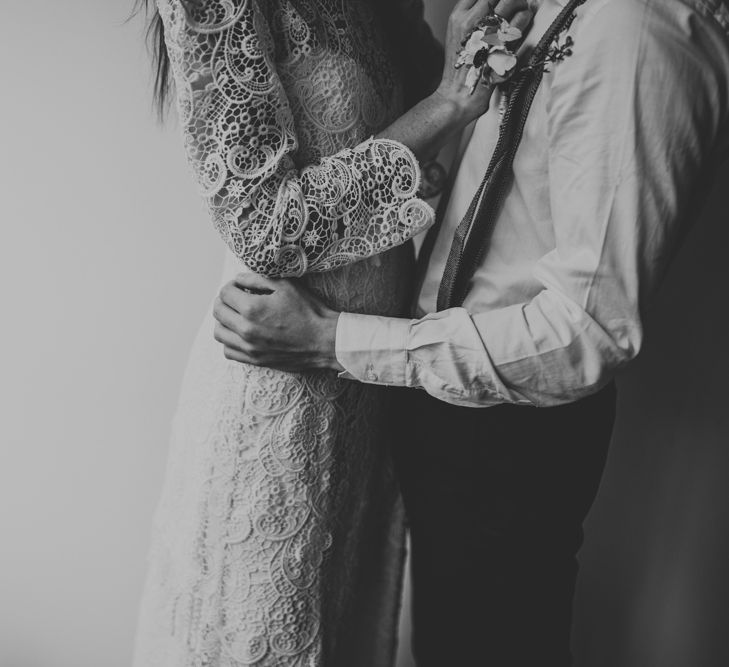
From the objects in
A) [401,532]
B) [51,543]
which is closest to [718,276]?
[401,532]

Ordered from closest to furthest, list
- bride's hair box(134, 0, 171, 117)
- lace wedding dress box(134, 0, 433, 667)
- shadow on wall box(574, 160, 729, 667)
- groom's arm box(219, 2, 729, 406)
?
groom's arm box(219, 2, 729, 406) → lace wedding dress box(134, 0, 433, 667) → bride's hair box(134, 0, 171, 117) → shadow on wall box(574, 160, 729, 667)

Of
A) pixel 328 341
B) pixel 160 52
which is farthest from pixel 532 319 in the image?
pixel 160 52

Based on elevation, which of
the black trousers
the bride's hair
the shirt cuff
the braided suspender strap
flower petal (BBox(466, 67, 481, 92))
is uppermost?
the bride's hair

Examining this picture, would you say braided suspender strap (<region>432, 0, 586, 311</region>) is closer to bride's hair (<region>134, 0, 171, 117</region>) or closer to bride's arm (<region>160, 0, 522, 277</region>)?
bride's arm (<region>160, 0, 522, 277</region>)

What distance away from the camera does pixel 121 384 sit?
1.42m

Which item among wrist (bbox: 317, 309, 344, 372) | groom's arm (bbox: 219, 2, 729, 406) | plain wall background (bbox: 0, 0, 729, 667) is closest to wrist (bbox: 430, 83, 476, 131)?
groom's arm (bbox: 219, 2, 729, 406)

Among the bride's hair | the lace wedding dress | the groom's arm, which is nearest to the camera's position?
the groom's arm

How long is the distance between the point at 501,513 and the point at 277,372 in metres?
0.36

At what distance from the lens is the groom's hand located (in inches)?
33.6

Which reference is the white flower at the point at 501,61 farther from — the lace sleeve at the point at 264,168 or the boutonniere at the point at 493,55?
the lace sleeve at the point at 264,168

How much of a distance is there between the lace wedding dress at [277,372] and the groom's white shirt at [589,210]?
0.39 feet

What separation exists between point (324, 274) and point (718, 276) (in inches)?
27.5

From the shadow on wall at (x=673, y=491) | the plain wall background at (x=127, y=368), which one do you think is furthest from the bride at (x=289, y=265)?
the shadow on wall at (x=673, y=491)

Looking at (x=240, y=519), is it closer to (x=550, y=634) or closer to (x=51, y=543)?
(x=550, y=634)
